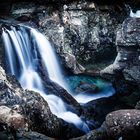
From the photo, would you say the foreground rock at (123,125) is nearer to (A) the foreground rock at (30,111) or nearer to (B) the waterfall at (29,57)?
(A) the foreground rock at (30,111)

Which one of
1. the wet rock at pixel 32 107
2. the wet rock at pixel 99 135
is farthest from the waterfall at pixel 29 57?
the wet rock at pixel 99 135

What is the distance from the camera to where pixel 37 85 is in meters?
10.6

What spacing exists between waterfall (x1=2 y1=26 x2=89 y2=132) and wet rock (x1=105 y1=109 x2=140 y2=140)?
389 centimetres

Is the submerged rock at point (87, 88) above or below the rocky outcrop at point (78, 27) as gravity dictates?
below

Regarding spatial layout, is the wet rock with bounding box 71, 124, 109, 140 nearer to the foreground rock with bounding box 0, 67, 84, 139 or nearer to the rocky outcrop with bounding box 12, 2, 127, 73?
the foreground rock with bounding box 0, 67, 84, 139

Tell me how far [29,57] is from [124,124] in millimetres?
6411

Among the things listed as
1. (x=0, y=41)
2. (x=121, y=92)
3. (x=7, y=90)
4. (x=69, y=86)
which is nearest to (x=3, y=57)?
(x=0, y=41)

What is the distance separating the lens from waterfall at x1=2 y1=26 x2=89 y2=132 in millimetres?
10742

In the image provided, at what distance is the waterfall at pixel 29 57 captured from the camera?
10.7 metres

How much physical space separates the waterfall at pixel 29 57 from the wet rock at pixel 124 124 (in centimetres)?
389

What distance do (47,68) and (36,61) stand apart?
563mm

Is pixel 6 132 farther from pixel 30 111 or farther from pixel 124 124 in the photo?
pixel 124 124

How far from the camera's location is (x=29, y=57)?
11500mm

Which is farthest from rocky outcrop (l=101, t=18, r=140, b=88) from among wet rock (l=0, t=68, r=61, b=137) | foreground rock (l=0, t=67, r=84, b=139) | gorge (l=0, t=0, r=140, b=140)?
wet rock (l=0, t=68, r=61, b=137)
